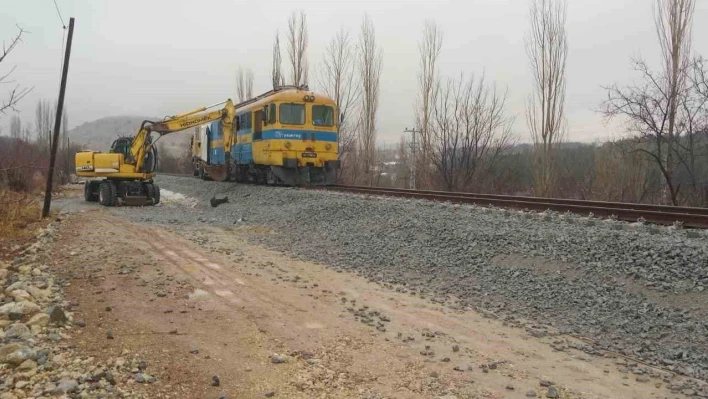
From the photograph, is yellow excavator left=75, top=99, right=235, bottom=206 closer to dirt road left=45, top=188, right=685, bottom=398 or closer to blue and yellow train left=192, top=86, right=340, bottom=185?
blue and yellow train left=192, top=86, right=340, bottom=185

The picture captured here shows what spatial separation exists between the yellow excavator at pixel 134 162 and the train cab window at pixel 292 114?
3.62 metres

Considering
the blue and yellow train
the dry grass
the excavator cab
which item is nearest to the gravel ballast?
the dry grass

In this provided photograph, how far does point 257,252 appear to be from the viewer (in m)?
9.91

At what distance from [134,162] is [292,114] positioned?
6.93 metres

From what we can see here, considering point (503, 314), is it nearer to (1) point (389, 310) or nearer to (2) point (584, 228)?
(1) point (389, 310)

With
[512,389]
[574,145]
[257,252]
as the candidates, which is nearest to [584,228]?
[512,389]

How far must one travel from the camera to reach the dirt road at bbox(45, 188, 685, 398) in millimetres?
4062

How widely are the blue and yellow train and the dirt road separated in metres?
10.5

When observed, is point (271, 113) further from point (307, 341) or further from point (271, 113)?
point (307, 341)

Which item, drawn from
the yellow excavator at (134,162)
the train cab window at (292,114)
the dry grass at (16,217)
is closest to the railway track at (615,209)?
the train cab window at (292,114)

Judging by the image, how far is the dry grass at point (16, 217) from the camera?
10639 millimetres

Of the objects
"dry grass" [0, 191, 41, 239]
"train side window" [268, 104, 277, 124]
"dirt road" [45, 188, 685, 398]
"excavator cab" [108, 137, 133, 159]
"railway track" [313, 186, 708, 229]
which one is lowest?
"dirt road" [45, 188, 685, 398]

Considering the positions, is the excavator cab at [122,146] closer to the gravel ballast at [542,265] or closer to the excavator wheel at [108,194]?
the excavator wheel at [108,194]

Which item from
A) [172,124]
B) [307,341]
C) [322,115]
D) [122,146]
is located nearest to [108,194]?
[122,146]
